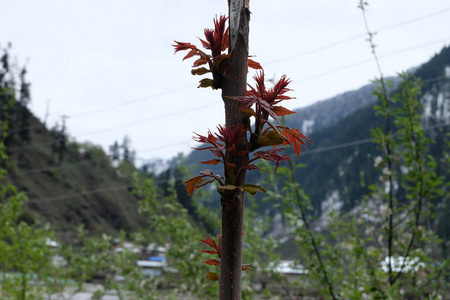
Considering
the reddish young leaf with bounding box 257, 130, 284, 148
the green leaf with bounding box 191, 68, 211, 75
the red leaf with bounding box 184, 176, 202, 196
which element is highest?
the green leaf with bounding box 191, 68, 211, 75

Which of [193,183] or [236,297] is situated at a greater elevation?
[193,183]

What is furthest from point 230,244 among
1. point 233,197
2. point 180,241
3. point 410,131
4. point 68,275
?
point 68,275

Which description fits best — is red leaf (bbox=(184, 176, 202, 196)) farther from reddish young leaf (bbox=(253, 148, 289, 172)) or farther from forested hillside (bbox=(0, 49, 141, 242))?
forested hillside (bbox=(0, 49, 141, 242))

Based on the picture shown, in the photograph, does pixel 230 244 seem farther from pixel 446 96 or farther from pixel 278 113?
pixel 446 96

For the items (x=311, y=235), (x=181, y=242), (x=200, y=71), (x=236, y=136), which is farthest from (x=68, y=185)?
(x=236, y=136)

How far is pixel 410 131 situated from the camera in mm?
2494

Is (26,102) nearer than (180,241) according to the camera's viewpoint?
No

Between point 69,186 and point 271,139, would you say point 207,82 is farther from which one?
point 69,186

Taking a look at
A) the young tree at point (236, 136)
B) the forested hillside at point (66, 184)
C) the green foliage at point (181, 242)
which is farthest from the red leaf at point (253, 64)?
the forested hillside at point (66, 184)

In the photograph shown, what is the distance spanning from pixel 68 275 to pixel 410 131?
4.64m

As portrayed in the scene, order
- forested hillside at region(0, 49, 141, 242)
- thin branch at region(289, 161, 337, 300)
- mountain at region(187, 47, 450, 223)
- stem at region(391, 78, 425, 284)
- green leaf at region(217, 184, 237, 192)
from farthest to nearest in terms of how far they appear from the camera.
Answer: forested hillside at region(0, 49, 141, 242) → mountain at region(187, 47, 450, 223) → thin branch at region(289, 161, 337, 300) → stem at region(391, 78, 425, 284) → green leaf at region(217, 184, 237, 192)

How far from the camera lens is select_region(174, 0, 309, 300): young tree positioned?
0.57 m

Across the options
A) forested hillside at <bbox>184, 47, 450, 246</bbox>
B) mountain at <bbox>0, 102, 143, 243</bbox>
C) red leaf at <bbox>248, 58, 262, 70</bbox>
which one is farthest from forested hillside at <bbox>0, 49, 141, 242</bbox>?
red leaf at <bbox>248, 58, 262, 70</bbox>

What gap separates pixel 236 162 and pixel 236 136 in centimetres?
4
